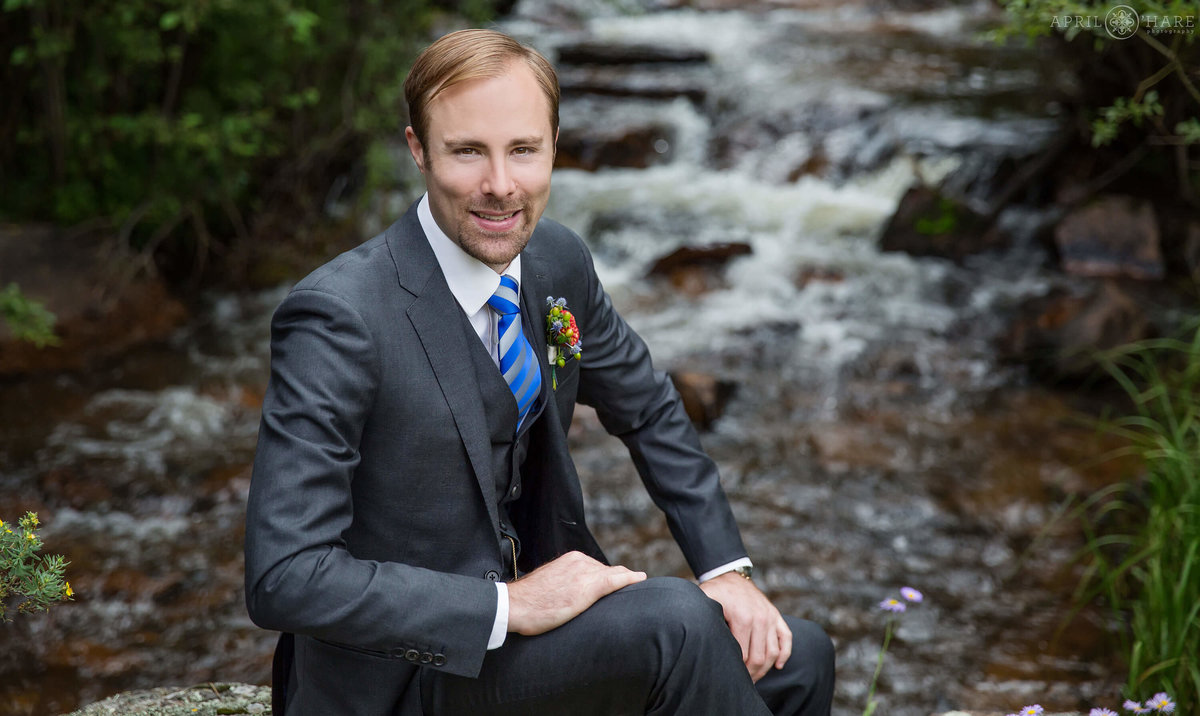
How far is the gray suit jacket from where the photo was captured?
61.4 inches

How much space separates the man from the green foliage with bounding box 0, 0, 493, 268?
3.83 m

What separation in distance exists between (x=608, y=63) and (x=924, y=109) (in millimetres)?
3027

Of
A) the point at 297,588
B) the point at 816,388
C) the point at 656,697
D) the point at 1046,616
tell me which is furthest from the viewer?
the point at 816,388

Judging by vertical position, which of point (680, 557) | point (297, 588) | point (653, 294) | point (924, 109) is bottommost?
point (680, 557)

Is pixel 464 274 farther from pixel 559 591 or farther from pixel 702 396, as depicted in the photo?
pixel 702 396

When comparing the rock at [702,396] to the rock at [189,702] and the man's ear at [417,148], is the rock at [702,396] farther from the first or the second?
the man's ear at [417,148]

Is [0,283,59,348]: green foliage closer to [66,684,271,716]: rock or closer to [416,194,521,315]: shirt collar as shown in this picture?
[66,684,271,716]: rock

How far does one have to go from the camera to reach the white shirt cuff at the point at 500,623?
5.46 feet

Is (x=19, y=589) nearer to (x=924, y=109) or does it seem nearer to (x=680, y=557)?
(x=680, y=557)

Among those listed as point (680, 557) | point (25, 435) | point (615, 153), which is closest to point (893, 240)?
point (615, 153)

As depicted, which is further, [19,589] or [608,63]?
[608,63]

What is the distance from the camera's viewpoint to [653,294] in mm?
6688

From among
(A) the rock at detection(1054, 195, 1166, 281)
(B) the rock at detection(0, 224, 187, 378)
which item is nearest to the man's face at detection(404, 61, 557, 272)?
(B) the rock at detection(0, 224, 187, 378)

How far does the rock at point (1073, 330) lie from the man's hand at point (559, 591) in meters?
4.38
